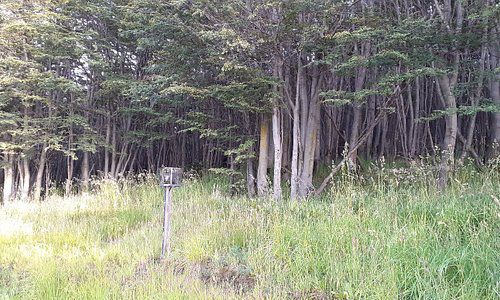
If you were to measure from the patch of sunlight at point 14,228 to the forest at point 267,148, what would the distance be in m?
0.04

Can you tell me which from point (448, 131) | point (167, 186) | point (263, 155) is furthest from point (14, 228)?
point (448, 131)

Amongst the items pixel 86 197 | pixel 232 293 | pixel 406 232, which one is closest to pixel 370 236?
pixel 406 232

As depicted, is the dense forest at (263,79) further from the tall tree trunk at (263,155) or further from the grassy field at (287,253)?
the grassy field at (287,253)

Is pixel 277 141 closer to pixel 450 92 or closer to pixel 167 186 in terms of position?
pixel 167 186

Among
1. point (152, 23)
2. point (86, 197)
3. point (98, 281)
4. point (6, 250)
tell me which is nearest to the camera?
point (98, 281)

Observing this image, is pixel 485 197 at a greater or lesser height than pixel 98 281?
greater

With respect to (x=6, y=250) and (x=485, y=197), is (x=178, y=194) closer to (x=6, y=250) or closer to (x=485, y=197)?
(x=6, y=250)

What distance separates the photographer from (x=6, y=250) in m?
4.48

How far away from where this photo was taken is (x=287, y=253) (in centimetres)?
358

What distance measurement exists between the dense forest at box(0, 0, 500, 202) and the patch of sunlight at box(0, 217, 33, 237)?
2826 mm

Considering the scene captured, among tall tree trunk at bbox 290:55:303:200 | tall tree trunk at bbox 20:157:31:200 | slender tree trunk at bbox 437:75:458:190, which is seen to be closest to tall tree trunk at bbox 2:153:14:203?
tall tree trunk at bbox 20:157:31:200

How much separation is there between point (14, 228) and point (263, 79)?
14.9 ft

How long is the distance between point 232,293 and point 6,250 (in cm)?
333

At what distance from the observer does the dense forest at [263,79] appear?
17.7 ft
